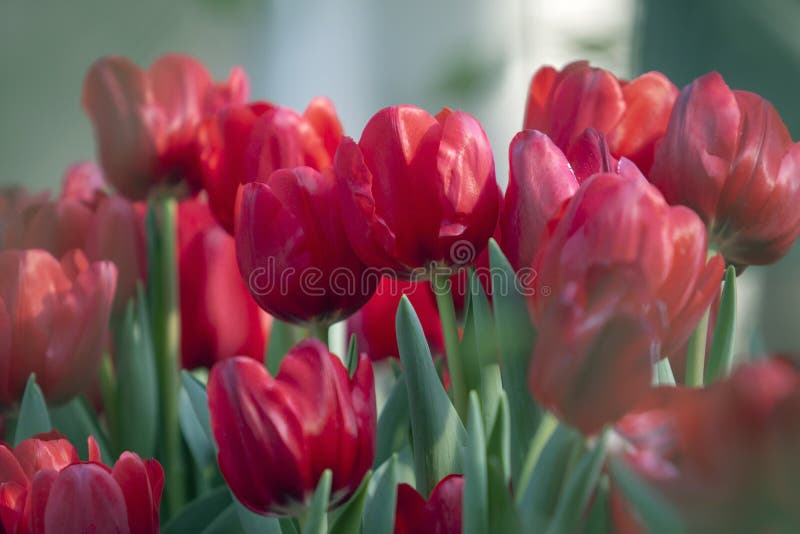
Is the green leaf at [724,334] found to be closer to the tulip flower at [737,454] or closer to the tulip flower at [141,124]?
the tulip flower at [737,454]

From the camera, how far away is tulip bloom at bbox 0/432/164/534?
26 centimetres

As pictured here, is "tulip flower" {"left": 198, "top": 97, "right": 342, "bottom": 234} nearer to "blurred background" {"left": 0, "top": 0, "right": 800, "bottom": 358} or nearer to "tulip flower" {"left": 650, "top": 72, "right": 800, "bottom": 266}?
"tulip flower" {"left": 650, "top": 72, "right": 800, "bottom": 266}

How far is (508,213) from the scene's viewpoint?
277 millimetres

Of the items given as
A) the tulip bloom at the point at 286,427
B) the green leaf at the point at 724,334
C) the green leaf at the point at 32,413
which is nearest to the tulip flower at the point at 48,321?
the green leaf at the point at 32,413

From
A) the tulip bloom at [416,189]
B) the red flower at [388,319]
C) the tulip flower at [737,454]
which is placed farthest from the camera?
the red flower at [388,319]

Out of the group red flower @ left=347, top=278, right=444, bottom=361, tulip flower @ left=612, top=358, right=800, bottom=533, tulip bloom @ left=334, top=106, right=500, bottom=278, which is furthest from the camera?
red flower @ left=347, top=278, right=444, bottom=361

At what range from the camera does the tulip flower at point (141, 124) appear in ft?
1.49

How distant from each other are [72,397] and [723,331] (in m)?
0.25

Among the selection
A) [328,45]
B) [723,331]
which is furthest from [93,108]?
[328,45]

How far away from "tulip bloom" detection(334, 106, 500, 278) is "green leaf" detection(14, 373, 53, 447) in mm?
139

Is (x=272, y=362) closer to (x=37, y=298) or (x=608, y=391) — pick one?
(x=37, y=298)

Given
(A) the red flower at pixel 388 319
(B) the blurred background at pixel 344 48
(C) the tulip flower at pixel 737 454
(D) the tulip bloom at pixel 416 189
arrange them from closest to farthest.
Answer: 1. (C) the tulip flower at pixel 737 454
2. (D) the tulip bloom at pixel 416 189
3. (A) the red flower at pixel 388 319
4. (B) the blurred background at pixel 344 48

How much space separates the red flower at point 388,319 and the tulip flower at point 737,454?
0.64 feet

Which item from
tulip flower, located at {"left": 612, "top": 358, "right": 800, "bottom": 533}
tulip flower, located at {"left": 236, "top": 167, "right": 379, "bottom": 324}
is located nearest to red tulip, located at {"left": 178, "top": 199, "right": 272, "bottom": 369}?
tulip flower, located at {"left": 236, "top": 167, "right": 379, "bottom": 324}
